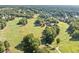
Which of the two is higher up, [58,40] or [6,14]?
[6,14]

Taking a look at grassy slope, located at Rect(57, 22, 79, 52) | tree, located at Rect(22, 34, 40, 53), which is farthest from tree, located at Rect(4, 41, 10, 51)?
grassy slope, located at Rect(57, 22, 79, 52)

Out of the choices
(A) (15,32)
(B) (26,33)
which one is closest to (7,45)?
(A) (15,32)

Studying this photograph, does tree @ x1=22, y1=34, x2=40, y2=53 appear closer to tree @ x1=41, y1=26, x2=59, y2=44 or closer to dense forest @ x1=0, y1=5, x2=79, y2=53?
dense forest @ x1=0, y1=5, x2=79, y2=53

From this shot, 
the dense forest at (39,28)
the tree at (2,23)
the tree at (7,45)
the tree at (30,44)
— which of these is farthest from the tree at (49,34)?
the tree at (2,23)
